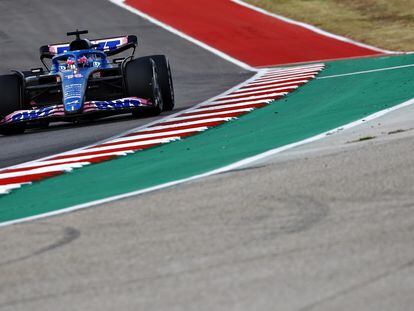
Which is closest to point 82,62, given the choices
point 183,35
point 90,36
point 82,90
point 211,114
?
point 82,90

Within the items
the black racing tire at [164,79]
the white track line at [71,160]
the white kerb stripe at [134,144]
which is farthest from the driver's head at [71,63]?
the white track line at [71,160]

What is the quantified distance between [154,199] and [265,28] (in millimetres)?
22011

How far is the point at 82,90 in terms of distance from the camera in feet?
52.4

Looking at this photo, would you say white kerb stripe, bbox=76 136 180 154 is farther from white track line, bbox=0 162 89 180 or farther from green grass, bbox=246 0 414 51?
green grass, bbox=246 0 414 51

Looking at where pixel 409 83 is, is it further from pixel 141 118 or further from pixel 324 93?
pixel 141 118

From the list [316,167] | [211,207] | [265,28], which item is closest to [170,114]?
[316,167]

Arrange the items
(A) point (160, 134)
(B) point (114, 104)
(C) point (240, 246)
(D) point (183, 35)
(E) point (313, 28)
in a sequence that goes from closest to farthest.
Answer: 1. (C) point (240, 246)
2. (A) point (160, 134)
3. (B) point (114, 104)
4. (D) point (183, 35)
5. (E) point (313, 28)

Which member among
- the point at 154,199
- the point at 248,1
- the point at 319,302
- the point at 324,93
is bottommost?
the point at 248,1

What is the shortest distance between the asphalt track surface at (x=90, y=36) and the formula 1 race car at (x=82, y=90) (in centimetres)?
22

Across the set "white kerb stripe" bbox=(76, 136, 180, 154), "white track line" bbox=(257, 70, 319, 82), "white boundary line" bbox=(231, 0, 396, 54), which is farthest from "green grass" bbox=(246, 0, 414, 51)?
"white kerb stripe" bbox=(76, 136, 180, 154)

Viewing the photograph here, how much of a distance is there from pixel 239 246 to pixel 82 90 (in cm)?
981

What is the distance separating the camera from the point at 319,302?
5.19m

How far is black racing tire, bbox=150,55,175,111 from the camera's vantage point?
1677 cm

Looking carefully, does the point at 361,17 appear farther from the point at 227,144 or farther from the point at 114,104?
the point at 227,144
